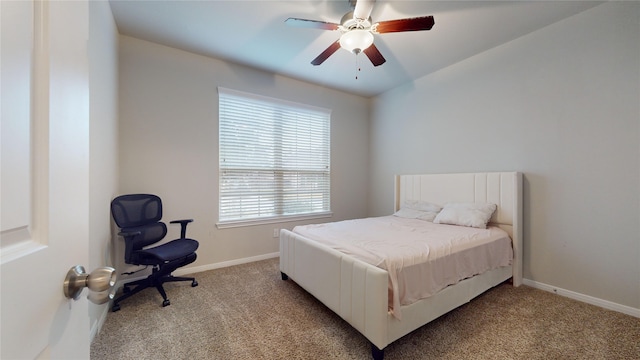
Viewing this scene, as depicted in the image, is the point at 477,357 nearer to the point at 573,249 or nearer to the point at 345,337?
the point at 345,337

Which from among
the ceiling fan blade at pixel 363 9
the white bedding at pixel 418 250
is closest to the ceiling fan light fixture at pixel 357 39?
the ceiling fan blade at pixel 363 9

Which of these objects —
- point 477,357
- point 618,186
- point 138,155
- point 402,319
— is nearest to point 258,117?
point 138,155

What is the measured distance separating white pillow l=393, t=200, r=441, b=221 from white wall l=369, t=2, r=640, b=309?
63 centimetres

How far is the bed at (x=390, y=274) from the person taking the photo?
4.99 ft

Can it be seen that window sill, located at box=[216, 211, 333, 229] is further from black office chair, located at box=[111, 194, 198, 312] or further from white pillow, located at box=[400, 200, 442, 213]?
white pillow, located at box=[400, 200, 442, 213]

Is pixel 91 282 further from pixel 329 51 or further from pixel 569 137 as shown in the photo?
pixel 569 137

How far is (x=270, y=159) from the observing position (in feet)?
11.6

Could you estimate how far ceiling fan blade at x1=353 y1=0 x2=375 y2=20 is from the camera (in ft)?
5.73

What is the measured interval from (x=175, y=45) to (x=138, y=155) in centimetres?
135

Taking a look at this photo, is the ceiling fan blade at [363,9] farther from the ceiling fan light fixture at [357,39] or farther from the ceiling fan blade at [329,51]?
the ceiling fan blade at [329,51]

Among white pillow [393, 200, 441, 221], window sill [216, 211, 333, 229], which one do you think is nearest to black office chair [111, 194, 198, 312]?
window sill [216, 211, 333, 229]

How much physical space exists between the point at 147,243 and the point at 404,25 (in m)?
3.04

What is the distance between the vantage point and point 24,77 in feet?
1.39

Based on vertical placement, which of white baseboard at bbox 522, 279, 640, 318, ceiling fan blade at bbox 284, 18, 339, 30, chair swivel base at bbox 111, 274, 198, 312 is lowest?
white baseboard at bbox 522, 279, 640, 318
